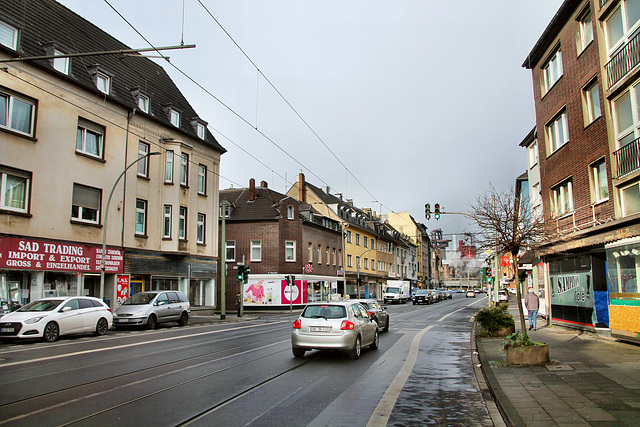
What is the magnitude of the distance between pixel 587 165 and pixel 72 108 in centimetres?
2172

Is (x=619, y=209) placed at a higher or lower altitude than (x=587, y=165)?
lower

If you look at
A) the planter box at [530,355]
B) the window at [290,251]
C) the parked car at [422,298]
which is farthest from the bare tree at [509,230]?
the parked car at [422,298]

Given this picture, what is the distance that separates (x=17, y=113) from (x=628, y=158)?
2233 centimetres

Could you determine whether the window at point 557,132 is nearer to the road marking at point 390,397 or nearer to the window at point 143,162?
the road marking at point 390,397

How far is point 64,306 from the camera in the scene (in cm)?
1689

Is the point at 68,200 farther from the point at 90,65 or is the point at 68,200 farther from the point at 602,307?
the point at 602,307

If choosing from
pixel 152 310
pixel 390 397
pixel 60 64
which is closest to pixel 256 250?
pixel 152 310

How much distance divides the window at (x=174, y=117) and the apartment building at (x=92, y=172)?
0.26ft

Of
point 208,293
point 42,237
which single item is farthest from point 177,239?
point 42,237

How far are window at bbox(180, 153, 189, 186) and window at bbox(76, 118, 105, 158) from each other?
616cm

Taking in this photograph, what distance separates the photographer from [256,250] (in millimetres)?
44156

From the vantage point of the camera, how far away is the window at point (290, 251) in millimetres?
44069

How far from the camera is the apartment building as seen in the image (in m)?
20.5

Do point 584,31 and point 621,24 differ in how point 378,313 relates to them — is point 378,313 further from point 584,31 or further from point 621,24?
point 584,31
